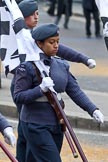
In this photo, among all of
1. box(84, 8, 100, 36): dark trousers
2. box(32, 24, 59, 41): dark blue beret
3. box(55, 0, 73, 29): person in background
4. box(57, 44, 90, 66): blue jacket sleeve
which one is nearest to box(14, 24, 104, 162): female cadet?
box(32, 24, 59, 41): dark blue beret

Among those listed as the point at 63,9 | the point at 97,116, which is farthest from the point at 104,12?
the point at 63,9

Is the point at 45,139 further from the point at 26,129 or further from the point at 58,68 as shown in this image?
the point at 58,68

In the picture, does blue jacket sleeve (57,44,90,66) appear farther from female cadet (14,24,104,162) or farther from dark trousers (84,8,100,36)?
dark trousers (84,8,100,36)

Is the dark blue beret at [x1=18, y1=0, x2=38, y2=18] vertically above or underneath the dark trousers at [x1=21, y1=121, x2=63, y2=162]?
above

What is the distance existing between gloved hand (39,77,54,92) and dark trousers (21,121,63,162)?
1.14 ft

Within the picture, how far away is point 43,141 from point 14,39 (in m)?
2.00

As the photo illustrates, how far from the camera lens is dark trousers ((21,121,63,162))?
20.0 ft

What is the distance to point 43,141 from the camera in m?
6.11

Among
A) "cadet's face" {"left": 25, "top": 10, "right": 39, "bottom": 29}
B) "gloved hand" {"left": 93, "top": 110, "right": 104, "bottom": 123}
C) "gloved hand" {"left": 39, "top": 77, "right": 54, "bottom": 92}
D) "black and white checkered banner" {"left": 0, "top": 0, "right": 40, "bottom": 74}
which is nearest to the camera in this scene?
"gloved hand" {"left": 39, "top": 77, "right": 54, "bottom": 92}

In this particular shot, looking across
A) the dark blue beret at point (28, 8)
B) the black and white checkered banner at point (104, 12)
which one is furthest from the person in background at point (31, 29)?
the black and white checkered banner at point (104, 12)

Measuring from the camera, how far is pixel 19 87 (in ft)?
20.2

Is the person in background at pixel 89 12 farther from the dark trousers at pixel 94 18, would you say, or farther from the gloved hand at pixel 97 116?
the gloved hand at pixel 97 116

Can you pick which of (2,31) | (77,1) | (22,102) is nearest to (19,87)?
(22,102)

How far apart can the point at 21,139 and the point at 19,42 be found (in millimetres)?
923
